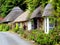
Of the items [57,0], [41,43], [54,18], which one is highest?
[57,0]

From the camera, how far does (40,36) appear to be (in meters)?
23.8

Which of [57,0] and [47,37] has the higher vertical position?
[57,0]

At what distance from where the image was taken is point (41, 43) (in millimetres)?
21984

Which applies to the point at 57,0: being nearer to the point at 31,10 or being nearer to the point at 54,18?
the point at 54,18

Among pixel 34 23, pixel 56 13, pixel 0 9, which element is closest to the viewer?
pixel 56 13

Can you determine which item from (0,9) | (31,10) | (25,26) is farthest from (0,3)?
(31,10)

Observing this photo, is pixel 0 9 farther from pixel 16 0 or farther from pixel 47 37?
pixel 47 37

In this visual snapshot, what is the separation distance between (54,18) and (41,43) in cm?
236

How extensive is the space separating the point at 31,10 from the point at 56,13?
1924 cm

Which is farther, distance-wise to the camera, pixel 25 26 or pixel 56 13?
pixel 25 26

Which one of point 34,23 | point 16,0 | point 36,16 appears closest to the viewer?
point 36,16

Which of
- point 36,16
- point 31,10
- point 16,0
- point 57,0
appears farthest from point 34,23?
point 16,0

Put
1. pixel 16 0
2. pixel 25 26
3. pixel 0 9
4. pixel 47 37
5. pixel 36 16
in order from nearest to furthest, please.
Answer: pixel 47 37 → pixel 36 16 → pixel 25 26 → pixel 16 0 → pixel 0 9

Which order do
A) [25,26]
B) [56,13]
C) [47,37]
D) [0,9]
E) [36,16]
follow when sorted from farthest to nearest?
[0,9], [25,26], [36,16], [47,37], [56,13]
